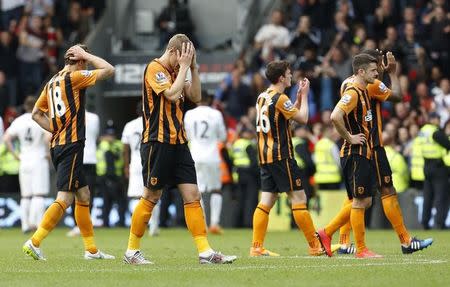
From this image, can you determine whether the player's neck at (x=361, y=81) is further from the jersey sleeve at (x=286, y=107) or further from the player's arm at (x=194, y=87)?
the player's arm at (x=194, y=87)

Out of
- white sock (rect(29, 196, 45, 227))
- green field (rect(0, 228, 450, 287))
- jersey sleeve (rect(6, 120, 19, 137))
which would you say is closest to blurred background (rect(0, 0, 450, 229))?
white sock (rect(29, 196, 45, 227))

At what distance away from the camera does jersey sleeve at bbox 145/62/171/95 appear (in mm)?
13953

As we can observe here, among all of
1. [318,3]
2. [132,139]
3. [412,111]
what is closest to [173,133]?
[132,139]

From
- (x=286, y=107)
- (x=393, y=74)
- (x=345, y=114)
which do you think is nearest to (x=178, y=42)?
(x=286, y=107)

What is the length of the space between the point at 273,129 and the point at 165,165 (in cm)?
210

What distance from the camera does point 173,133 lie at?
46.4 feet

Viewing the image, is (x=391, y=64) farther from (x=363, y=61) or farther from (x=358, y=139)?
(x=358, y=139)

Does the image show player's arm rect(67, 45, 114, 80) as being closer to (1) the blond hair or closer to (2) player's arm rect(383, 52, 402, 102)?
(1) the blond hair

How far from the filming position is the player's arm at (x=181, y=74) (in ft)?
45.4

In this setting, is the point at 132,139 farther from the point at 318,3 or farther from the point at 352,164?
the point at 318,3

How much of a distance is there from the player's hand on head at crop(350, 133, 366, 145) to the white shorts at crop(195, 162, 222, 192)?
897 cm

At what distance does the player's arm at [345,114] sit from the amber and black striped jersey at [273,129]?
696mm

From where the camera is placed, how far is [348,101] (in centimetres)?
1517

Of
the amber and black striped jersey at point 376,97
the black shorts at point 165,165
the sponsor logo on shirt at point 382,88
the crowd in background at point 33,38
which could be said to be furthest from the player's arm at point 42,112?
the crowd in background at point 33,38
